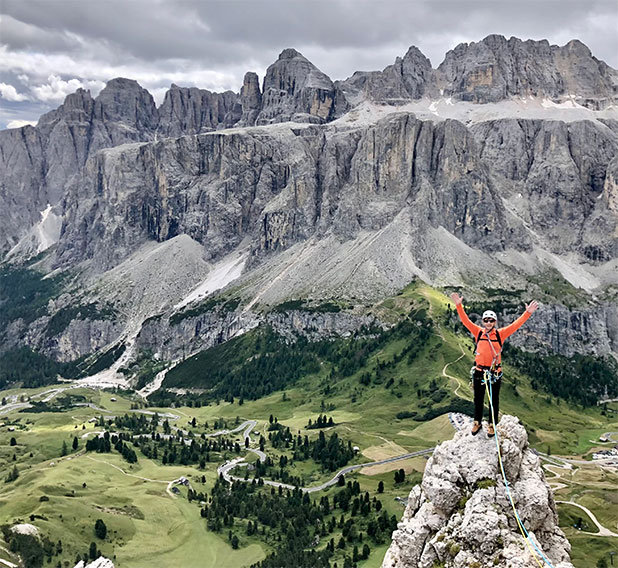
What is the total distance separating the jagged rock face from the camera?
1112 inches

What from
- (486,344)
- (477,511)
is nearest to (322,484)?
(477,511)

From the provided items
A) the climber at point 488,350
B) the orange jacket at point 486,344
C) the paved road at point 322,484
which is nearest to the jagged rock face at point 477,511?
the climber at point 488,350

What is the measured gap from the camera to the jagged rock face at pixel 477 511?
28250mm

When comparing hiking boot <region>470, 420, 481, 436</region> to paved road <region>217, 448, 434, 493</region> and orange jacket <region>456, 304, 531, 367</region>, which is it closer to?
orange jacket <region>456, 304, 531, 367</region>

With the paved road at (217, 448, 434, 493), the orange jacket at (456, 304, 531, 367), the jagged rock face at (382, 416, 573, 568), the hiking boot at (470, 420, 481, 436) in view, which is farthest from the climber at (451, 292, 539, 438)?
the paved road at (217, 448, 434, 493)

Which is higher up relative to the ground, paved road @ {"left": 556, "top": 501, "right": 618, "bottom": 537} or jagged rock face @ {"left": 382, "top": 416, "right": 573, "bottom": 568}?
jagged rock face @ {"left": 382, "top": 416, "right": 573, "bottom": 568}

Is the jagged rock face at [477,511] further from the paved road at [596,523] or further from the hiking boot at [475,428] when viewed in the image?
the paved road at [596,523]

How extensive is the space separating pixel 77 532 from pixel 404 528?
108141 millimetres

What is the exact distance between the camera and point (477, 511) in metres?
28.9

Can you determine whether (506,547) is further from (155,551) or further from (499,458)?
(155,551)

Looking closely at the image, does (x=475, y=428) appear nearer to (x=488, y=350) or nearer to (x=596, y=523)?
(x=488, y=350)

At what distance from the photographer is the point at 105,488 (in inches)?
A: 6102

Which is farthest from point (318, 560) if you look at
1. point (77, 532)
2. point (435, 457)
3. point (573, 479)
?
point (435, 457)

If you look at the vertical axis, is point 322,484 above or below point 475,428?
below
